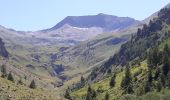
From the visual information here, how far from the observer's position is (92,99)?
19562 cm

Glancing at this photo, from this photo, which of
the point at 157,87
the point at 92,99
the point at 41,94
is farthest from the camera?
the point at 92,99

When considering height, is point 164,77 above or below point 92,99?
above

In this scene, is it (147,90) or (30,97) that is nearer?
(30,97)

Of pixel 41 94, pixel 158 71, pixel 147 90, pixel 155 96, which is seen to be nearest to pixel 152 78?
pixel 158 71

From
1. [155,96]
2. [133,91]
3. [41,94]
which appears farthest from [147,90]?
[41,94]

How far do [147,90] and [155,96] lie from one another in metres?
31.3

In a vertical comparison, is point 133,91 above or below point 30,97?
below

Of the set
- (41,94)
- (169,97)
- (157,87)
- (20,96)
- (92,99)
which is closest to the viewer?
(20,96)

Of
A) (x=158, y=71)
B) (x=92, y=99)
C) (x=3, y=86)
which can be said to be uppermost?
(x=3, y=86)

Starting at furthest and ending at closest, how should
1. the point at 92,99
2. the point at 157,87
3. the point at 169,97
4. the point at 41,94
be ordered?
1. the point at 92,99
2. the point at 157,87
3. the point at 169,97
4. the point at 41,94

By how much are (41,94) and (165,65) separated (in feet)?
313

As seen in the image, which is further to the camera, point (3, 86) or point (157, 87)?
point (157, 87)

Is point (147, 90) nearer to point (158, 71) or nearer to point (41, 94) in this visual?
point (158, 71)

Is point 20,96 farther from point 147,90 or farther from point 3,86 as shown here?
point 147,90
